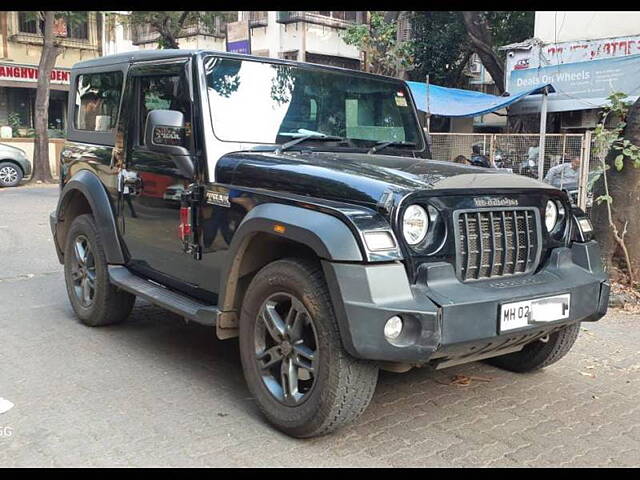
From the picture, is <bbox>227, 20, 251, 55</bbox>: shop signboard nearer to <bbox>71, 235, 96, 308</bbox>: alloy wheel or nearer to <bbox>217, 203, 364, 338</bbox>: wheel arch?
<bbox>71, 235, 96, 308</bbox>: alloy wheel

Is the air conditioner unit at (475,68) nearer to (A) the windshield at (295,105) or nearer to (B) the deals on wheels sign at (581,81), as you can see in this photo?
(B) the deals on wheels sign at (581,81)

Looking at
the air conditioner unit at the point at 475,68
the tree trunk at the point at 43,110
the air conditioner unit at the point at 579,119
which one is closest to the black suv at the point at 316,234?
the air conditioner unit at the point at 579,119

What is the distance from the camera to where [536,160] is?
35.0ft

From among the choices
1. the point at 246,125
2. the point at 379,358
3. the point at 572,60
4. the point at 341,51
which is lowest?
the point at 379,358

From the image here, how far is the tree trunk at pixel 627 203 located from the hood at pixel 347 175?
332 centimetres

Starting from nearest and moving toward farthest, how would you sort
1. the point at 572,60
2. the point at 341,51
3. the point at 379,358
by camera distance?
the point at 379,358 < the point at 572,60 < the point at 341,51

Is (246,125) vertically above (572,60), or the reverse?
(572,60)

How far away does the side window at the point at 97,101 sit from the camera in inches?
202

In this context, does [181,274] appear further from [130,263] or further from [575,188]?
[575,188]

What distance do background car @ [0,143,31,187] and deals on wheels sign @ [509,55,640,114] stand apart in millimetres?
13327

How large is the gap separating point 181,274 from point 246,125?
3.55 feet

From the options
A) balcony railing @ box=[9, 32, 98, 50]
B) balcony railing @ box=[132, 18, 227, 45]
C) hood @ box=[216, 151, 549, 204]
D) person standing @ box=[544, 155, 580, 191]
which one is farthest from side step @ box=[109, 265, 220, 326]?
balcony railing @ box=[132, 18, 227, 45]
